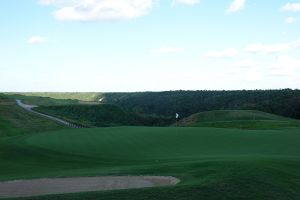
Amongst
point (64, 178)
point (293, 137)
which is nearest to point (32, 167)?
point (64, 178)

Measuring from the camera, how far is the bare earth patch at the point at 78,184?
1783 centimetres

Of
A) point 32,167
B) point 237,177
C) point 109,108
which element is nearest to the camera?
point 237,177

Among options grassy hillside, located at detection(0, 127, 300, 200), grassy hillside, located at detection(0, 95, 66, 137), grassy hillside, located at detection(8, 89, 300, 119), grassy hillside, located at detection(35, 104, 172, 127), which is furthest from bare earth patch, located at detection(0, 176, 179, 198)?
grassy hillside, located at detection(8, 89, 300, 119)

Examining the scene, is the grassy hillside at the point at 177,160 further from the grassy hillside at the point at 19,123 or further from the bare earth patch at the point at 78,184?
the grassy hillside at the point at 19,123

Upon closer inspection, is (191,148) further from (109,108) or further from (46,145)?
(109,108)

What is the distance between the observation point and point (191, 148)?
34.0 meters

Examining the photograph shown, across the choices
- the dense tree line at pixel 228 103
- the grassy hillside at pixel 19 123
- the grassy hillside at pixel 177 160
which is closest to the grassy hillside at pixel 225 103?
the dense tree line at pixel 228 103

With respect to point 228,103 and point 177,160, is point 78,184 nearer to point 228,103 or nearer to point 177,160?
point 177,160

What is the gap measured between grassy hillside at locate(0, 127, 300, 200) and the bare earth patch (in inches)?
45.1

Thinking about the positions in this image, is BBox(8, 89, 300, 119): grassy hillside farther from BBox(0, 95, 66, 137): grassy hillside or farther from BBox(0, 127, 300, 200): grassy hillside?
BBox(0, 127, 300, 200): grassy hillside

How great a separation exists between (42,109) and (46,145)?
66.3 meters

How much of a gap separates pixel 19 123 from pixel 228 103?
82.5 metres

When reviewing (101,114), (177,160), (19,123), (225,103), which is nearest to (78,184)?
(177,160)

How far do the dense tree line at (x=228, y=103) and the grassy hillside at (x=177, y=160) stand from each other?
7392cm
